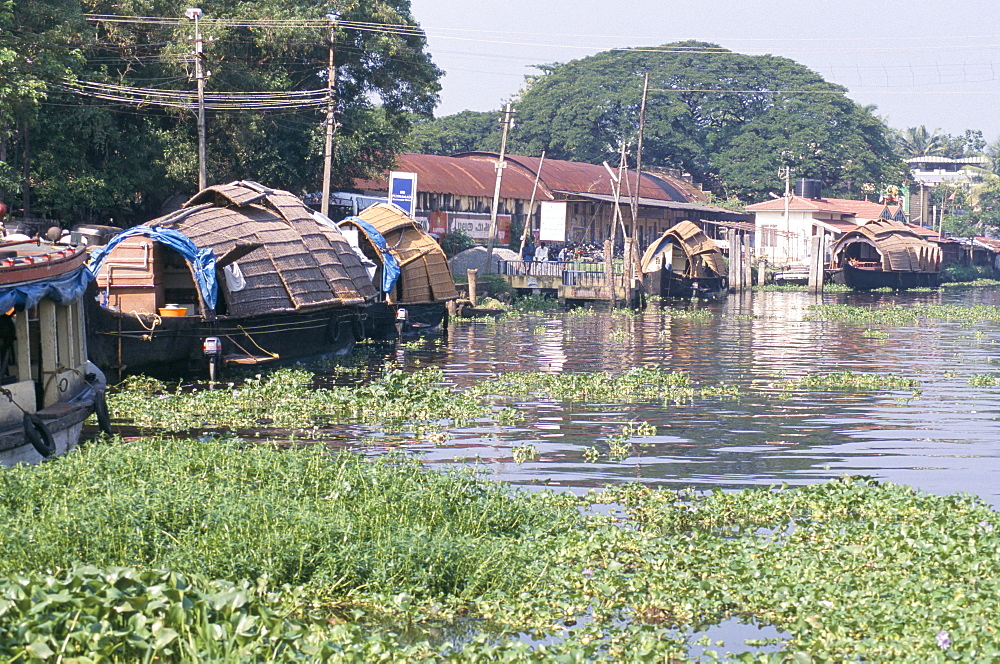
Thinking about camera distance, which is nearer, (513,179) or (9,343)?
(9,343)

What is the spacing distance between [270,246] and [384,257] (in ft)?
20.8

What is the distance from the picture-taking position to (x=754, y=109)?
264 feet

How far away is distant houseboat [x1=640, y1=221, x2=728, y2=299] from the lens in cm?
4838

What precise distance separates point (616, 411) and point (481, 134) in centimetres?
6486

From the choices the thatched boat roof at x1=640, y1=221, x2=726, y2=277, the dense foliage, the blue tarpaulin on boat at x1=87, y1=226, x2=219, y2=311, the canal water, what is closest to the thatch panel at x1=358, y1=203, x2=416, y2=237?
the canal water

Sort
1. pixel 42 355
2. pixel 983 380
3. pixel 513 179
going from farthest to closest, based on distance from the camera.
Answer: pixel 513 179 < pixel 983 380 < pixel 42 355

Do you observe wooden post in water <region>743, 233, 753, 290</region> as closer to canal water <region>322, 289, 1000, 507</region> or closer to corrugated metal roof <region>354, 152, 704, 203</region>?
corrugated metal roof <region>354, 152, 704, 203</region>

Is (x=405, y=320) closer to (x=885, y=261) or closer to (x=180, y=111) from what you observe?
(x=180, y=111)

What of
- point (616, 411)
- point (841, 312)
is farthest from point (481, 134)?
point (616, 411)

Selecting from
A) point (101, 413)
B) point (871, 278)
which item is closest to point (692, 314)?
point (871, 278)

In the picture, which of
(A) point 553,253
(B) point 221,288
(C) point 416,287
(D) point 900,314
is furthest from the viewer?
(A) point 553,253

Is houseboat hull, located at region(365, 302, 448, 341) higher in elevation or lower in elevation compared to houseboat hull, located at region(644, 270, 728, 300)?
lower

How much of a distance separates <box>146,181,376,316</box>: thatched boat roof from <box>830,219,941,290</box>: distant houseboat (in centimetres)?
3926

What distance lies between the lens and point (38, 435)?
11703 mm
